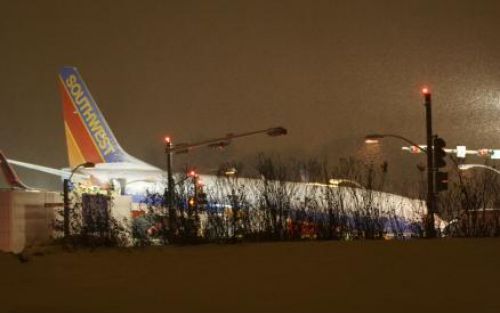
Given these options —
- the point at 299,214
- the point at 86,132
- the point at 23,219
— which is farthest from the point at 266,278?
the point at 86,132

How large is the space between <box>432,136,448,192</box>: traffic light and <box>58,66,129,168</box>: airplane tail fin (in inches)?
1483

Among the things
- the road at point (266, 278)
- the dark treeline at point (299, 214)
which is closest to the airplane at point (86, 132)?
the dark treeline at point (299, 214)

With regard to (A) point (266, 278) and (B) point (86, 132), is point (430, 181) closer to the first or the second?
(A) point (266, 278)

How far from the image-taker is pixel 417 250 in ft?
39.5

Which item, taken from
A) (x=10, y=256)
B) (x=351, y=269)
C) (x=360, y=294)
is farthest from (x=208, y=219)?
(x=360, y=294)

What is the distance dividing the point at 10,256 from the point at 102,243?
8.35ft

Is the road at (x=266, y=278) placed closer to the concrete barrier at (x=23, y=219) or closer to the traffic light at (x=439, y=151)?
the traffic light at (x=439, y=151)

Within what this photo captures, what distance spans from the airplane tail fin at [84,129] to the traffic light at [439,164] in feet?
124

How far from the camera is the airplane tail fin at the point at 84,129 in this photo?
5191cm

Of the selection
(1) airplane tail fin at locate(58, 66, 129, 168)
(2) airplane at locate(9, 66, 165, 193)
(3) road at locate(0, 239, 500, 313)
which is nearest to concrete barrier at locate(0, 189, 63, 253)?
(3) road at locate(0, 239, 500, 313)

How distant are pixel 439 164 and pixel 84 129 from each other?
130 ft

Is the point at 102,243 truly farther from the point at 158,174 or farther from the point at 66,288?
the point at 158,174

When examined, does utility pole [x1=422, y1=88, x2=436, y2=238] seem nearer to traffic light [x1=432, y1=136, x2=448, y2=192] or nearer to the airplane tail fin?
traffic light [x1=432, y1=136, x2=448, y2=192]

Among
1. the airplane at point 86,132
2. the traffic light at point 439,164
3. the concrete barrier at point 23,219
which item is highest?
the airplane at point 86,132
